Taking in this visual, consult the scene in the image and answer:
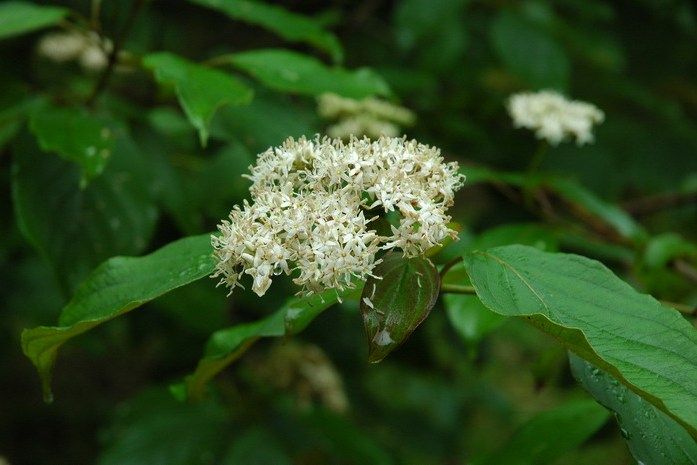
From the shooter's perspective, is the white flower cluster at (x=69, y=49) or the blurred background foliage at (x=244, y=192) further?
the white flower cluster at (x=69, y=49)

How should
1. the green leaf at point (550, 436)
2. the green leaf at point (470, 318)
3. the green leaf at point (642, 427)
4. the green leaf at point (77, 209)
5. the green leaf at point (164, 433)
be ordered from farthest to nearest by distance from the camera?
the green leaf at point (164, 433)
the green leaf at point (77, 209)
the green leaf at point (470, 318)
the green leaf at point (550, 436)
the green leaf at point (642, 427)

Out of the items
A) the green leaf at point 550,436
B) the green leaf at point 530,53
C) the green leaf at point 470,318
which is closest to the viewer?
the green leaf at point 550,436

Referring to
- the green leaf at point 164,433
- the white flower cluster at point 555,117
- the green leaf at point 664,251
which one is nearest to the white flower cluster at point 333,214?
the green leaf at point 664,251

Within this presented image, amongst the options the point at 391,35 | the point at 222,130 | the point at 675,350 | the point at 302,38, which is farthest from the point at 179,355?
the point at 675,350

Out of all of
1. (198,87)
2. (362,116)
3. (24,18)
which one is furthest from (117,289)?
(362,116)

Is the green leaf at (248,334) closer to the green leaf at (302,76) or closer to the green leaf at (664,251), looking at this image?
the green leaf at (302,76)

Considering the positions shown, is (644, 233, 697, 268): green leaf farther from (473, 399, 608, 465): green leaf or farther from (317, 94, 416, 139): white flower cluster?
(317, 94, 416, 139): white flower cluster

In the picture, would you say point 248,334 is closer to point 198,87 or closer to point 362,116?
point 198,87
